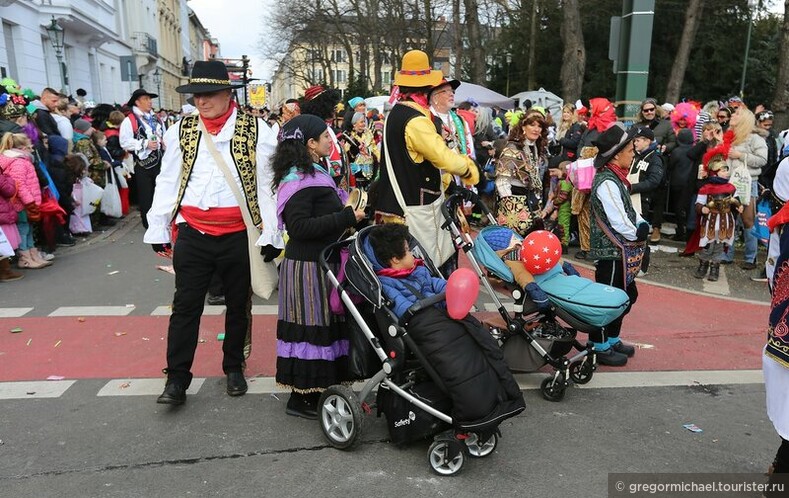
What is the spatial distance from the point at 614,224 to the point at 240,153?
2.69 metres

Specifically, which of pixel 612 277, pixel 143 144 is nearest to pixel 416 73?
pixel 612 277

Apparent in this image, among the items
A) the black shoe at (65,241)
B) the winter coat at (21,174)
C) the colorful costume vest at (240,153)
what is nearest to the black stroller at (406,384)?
the colorful costume vest at (240,153)

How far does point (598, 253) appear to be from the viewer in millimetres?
4719

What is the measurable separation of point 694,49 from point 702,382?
24.4m

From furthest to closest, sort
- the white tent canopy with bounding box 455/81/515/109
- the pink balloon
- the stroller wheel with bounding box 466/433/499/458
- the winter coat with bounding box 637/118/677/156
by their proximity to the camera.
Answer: the white tent canopy with bounding box 455/81/515/109 → the winter coat with bounding box 637/118/677/156 → the stroller wheel with bounding box 466/433/499/458 → the pink balloon

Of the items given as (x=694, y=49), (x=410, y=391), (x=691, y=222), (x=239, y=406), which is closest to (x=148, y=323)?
(x=239, y=406)

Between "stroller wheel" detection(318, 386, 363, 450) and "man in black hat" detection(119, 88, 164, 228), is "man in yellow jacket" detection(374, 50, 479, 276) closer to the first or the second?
"stroller wheel" detection(318, 386, 363, 450)

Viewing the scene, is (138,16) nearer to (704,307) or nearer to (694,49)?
(694,49)

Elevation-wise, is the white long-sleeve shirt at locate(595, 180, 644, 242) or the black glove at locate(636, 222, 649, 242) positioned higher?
the white long-sleeve shirt at locate(595, 180, 644, 242)

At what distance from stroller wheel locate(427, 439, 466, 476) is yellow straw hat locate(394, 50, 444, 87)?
264cm

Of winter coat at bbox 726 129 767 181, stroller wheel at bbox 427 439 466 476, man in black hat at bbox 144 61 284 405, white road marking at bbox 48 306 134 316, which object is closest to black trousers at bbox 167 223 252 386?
man in black hat at bbox 144 61 284 405

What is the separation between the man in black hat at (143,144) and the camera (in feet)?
28.1

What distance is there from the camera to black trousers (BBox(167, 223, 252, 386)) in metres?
3.96

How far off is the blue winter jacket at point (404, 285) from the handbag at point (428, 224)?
35.9 inches
